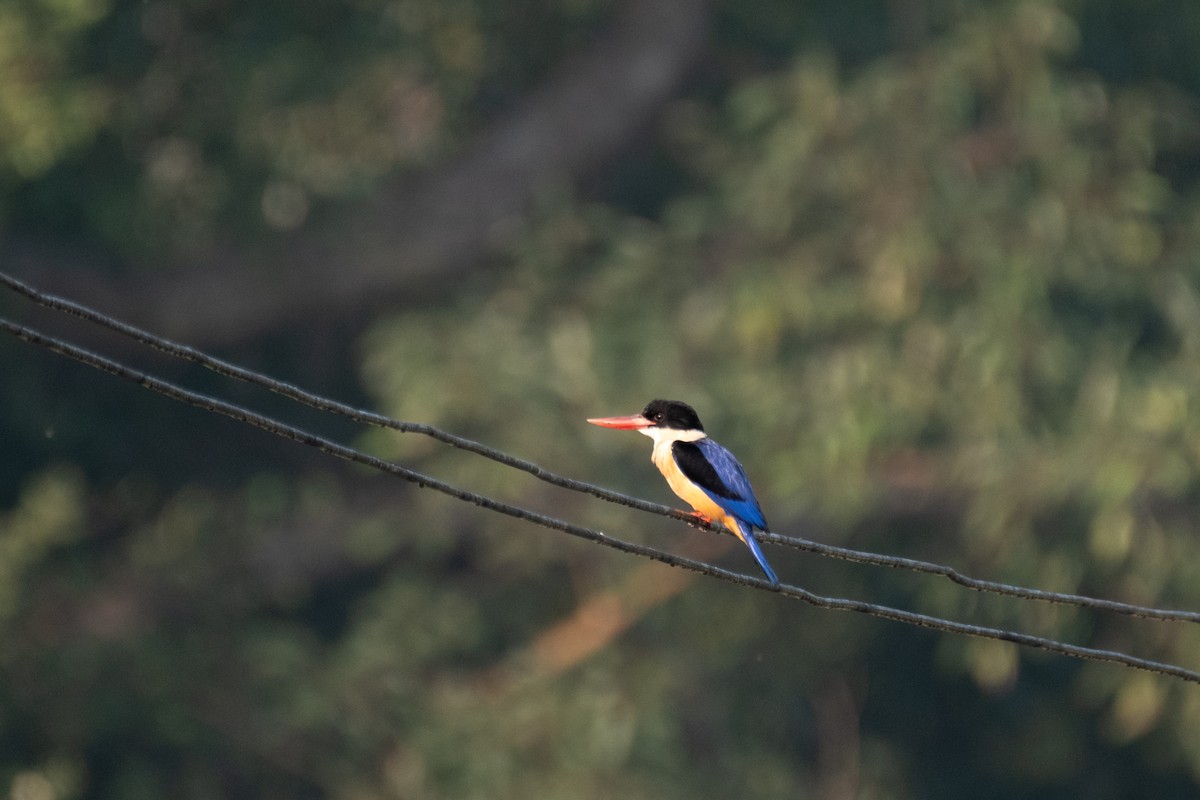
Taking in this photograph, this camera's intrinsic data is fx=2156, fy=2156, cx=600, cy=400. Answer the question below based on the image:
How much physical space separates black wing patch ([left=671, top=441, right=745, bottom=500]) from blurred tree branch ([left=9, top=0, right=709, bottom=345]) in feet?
29.9

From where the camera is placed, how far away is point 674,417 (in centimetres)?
566

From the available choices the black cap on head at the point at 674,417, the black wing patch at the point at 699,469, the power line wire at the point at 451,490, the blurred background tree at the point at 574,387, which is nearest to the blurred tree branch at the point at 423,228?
the blurred background tree at the point at 574,387

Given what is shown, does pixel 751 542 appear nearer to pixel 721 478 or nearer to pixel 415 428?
pixel 721 478

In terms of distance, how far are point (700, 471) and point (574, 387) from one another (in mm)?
8147

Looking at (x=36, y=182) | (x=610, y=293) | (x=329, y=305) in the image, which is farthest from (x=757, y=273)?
(x=36, y=182)

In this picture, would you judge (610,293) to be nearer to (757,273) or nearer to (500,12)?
(757,273)

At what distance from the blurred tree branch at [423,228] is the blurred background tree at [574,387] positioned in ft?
0.10

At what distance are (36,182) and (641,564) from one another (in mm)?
4848

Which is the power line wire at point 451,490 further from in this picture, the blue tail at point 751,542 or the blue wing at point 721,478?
the blue wing at point 721,478

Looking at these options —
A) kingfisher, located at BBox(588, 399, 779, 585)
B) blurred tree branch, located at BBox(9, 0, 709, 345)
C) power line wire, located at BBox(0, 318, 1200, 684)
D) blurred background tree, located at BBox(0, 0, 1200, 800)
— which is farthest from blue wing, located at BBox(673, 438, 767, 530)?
blurred tree branch, located at BBox(9, 0, 709, 345)

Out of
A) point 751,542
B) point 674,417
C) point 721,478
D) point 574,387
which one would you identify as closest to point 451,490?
point 751,542

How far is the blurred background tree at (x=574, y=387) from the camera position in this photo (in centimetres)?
1321

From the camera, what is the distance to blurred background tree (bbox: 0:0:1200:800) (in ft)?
43.3

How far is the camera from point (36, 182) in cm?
1449
